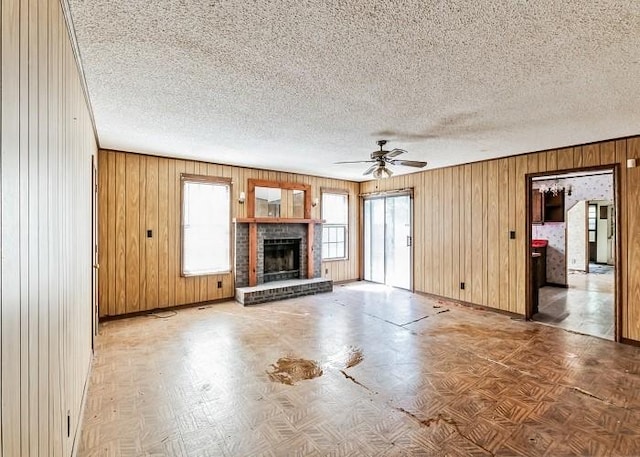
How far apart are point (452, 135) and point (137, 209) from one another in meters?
4.80

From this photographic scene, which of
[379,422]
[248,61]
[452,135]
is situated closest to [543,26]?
[248,61]

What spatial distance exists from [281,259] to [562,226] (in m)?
6.67

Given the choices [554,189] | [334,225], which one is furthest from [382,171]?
[554,189]

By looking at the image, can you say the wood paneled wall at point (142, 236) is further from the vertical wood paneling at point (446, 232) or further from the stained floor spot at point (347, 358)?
the vertical wood paneling at point (446, 232)

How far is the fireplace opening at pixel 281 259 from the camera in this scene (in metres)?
6.54

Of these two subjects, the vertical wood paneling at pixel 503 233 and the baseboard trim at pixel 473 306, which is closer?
the baseboard trim at pixel 473 306

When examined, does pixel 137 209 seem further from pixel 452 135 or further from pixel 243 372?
pixel 452 135

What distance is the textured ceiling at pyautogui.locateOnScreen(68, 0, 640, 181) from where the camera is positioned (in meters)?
1.75

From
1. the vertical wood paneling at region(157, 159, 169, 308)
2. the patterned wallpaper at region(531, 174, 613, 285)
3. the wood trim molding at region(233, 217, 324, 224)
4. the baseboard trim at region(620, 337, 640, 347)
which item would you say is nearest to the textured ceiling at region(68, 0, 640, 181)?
the vertical wood paneling at region(157, 159, 169, 308)

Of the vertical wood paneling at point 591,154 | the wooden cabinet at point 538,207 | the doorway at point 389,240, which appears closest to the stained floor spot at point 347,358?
the doorway at point 389,240

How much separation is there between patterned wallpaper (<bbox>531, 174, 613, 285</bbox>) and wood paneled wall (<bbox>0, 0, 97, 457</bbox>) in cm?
892

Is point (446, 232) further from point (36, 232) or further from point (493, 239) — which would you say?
point (36, 232)

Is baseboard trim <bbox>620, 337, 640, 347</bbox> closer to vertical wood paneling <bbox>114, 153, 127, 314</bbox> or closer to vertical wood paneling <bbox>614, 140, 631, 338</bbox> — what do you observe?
vertical wood paneling <bbox>614, 140, 631, 338</bbox>

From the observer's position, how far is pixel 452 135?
400 cm
